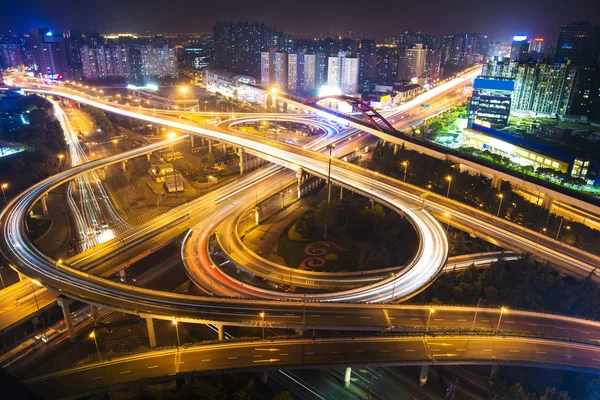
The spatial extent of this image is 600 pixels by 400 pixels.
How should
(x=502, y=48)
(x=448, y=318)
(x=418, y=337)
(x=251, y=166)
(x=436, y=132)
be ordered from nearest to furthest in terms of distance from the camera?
(x=418, y=337), (x=448, y=318), (x=251, y=166), (x=436, y=132), (x=502, y=48)

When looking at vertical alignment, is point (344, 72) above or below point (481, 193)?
above

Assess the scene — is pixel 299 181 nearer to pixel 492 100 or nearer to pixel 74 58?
pixel 492 100

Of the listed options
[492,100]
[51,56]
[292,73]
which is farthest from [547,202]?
[51,56]

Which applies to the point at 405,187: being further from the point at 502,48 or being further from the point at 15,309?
the point at 502,48

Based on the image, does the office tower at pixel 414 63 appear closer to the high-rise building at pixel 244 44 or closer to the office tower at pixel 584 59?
the office tower at pixel 584 59

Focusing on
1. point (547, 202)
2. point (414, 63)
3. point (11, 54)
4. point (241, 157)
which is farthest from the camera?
point (11, 54)

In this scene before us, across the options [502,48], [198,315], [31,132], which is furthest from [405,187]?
[502,48]
